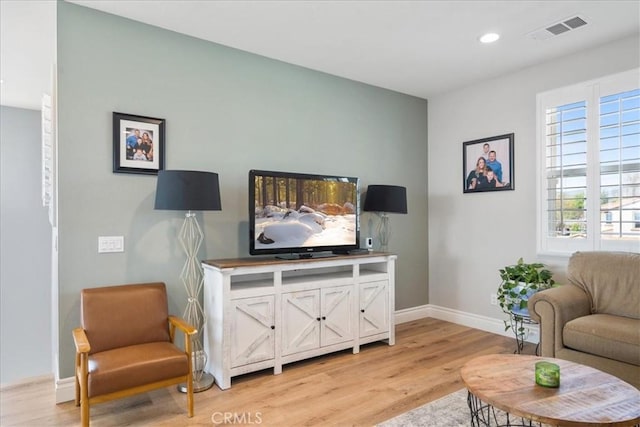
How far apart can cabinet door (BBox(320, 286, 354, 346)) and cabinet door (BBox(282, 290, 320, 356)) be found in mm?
64

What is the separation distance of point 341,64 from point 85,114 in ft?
7.66

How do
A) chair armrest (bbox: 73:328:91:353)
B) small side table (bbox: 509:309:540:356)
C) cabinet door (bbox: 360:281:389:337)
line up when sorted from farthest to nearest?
cabinet door (bbox: 360:281:389:337) < small side table (bbox: 509:309:540:356) < chair armrest (bbox: 73:328:91:353)

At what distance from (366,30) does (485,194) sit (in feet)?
7.56

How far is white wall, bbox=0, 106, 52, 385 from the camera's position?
494 cm

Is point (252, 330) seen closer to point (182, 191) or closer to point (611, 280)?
point (182, 191)

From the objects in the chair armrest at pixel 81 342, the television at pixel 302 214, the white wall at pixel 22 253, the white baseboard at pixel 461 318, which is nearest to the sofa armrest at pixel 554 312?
the white baseboard at pixel 461 318

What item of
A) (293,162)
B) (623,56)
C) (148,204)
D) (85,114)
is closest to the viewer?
(85,114)

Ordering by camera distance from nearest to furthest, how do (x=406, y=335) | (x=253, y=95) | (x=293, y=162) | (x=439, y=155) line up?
1. (x=253, y=95)
2. (x=293, y=162)
3. (x=406, y=335)
4. (x=439, y=155)

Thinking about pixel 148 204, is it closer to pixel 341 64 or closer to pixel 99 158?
pixel 99 158

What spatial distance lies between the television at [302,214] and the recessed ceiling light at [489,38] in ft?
5.52

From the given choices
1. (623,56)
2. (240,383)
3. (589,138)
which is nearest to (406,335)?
(240,383)

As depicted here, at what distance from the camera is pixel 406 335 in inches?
165

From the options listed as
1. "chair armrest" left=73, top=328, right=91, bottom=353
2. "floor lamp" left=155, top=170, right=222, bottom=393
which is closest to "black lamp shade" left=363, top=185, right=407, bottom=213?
"floor lamp" left=155, top=170, right=222, bottom=393

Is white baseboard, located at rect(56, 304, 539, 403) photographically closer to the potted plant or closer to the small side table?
the small side table
